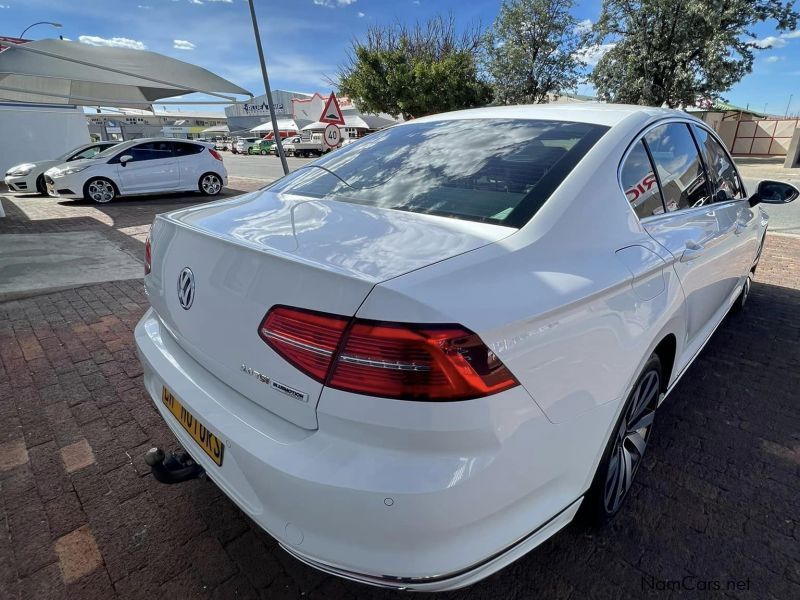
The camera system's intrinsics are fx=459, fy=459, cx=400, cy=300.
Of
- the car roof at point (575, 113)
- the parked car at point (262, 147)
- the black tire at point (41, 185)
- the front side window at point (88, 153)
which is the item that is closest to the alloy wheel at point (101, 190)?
the front side window at point (88, 153)

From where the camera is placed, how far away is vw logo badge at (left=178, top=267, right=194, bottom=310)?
5.38 feet

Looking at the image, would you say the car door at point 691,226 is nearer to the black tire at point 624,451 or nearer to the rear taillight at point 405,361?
the black tire at point 624,451

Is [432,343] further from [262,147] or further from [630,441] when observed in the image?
[262,147]

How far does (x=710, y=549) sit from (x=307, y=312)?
6.10ft

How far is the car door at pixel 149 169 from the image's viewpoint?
37.9 ft

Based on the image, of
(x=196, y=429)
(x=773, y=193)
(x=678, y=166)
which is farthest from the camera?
(x=773, y=193)

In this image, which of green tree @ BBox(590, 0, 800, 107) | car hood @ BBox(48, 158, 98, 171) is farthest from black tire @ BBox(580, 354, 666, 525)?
green tree @ BBox(590, 0, 800, 107)

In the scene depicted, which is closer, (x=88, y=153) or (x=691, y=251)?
(x=691, y=251)

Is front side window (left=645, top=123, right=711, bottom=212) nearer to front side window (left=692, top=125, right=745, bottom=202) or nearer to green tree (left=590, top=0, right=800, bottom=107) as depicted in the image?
front side window (left=692, top=125, right=745, bottom=202)

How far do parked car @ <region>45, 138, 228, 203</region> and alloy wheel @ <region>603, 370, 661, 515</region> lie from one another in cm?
1280

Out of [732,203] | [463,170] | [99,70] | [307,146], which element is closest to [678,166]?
[732,203]

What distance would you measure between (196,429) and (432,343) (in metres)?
0.99

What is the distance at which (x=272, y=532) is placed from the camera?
1326 mm

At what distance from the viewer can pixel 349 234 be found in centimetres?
148
